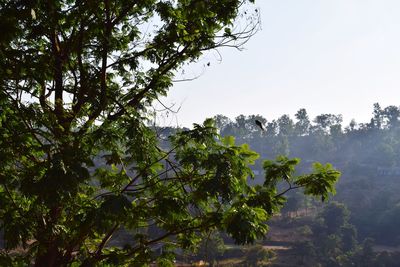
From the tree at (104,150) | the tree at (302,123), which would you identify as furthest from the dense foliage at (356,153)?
the tree at (104,150)

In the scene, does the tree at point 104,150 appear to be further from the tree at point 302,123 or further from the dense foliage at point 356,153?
the tree at point 302,123

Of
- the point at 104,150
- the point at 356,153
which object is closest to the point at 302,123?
the point at 356,153

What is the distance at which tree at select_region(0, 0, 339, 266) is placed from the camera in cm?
509

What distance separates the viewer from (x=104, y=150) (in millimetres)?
6207

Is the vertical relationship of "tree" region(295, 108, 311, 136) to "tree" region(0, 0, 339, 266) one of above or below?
above

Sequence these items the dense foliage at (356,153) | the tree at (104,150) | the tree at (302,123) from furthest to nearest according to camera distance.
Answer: the tree at (302,123), the dense foliage at (356,153), the tree at (104,150)

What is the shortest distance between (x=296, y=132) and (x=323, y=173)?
4392 inches

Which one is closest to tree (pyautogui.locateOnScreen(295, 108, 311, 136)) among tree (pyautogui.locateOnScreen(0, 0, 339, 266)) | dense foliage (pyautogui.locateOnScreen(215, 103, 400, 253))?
dense foliage (pyautogui.locateOnScreen(215, 103, 400, 253))

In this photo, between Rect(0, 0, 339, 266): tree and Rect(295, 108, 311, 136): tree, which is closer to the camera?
Rect(0, 0, 339, 266): tree

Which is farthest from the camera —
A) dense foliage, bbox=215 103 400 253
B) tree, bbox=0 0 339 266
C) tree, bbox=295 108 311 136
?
tree, bbox=295 108 311 136

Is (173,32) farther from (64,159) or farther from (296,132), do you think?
(296,132)

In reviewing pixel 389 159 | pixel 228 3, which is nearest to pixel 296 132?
pixel 389 159

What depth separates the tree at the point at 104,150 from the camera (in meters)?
5.09

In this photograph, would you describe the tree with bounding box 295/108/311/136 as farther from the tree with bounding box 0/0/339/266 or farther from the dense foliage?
the tree with bounding box 0/0/339/266
